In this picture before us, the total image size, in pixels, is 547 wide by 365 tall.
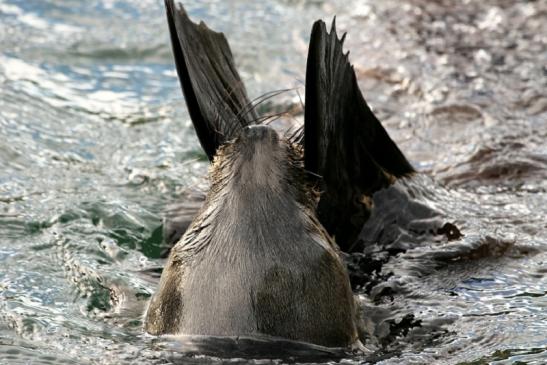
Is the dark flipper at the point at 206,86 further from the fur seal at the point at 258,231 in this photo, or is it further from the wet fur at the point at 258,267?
the wet fur at the point at 258,267

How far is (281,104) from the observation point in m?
6.92

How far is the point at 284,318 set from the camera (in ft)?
11.7

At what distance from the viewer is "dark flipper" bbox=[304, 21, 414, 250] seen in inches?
154

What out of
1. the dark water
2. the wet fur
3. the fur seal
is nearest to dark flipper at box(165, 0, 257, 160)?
the fur seal

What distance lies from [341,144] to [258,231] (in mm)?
950

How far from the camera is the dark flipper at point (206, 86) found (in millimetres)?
4102

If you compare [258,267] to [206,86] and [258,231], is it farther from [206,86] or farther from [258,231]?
[206,86]

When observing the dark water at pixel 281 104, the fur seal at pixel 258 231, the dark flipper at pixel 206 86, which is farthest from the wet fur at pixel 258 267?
the dark flipper at pixel 206 86

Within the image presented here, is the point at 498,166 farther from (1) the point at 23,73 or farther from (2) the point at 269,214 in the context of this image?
(1) the point at 23,73

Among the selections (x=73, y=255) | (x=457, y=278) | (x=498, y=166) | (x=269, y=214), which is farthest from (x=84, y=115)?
(x=269, y=214)

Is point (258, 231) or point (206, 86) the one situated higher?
point (206, 86)

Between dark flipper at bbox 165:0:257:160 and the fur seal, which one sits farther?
dark flipper at bbox 165:0:257:160

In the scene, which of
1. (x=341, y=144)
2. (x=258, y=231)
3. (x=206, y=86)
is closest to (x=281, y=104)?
(x=341, y=144)

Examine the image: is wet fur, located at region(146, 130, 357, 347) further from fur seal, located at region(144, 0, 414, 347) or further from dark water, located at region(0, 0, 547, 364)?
dark water, located at region(0, 0, 547, 364)
